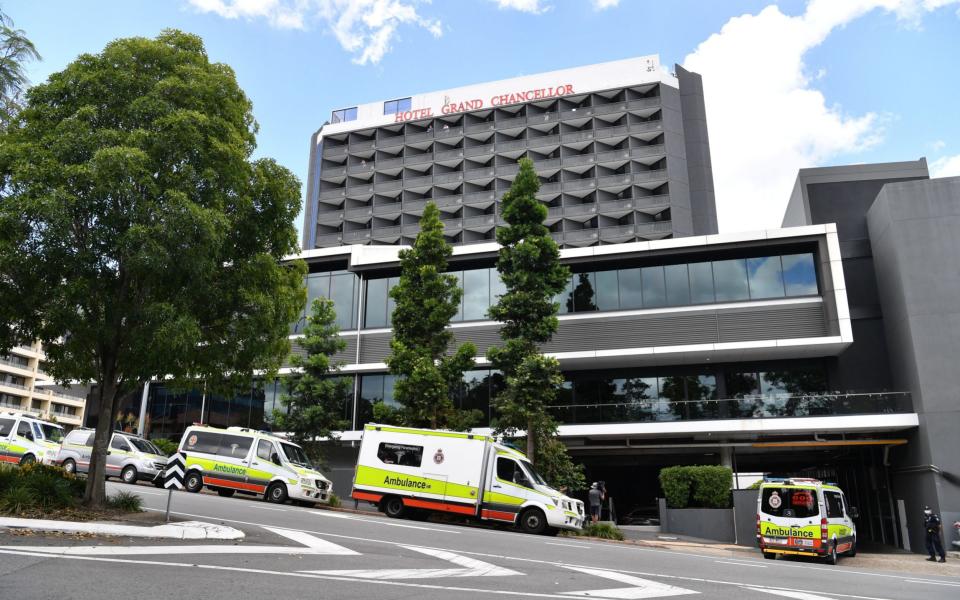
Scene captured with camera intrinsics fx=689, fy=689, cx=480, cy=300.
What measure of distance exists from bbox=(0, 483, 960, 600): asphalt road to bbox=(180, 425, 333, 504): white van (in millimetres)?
6439

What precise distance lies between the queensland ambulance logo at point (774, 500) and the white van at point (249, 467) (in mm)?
13255

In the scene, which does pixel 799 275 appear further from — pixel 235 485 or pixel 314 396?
pixel 235 485

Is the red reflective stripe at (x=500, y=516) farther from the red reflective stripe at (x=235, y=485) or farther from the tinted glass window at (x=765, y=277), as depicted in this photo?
the tinted glass window at (x=765, y=277)

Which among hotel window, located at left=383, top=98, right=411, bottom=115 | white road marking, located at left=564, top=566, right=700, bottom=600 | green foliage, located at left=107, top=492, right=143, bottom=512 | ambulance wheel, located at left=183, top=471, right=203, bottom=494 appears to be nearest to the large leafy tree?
ambulance wheel, located at left=183, top=471, right=203, bottom=494

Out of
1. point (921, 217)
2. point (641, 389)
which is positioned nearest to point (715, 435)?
point (641, 389)

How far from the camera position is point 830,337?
26.1m

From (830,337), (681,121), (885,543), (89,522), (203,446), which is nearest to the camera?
(89,522)

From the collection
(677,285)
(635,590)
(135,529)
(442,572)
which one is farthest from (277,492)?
(677,285)

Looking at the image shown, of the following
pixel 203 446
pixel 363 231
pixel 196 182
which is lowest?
pixel 203 446

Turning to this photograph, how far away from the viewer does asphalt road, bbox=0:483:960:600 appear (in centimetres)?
691

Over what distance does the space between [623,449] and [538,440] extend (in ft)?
26.3

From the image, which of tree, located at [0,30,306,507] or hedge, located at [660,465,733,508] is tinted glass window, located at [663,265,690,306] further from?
tree, located at [0,30,306,507]

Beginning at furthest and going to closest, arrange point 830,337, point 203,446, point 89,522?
1. point 830,337
2. point 203,446
3. point 89,522

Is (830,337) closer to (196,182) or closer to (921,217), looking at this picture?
(921,217)
